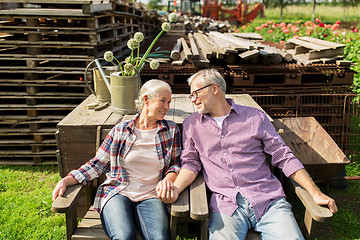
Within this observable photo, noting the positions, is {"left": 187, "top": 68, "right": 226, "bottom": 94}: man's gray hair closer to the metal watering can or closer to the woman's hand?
the metal watering can

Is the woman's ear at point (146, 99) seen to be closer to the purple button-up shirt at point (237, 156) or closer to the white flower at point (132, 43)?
the purple button-up shirt at point (237, 156)

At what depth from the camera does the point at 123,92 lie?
343cm

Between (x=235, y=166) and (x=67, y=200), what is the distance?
1.35 meters

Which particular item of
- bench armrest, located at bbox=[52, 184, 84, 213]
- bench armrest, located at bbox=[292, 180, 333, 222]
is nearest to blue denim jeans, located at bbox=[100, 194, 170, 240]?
bench armrest, located at bbox=[52, 184, 84, 213]

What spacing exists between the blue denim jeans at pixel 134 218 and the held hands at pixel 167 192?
0.15 metres

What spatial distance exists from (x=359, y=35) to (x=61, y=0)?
7.39 m

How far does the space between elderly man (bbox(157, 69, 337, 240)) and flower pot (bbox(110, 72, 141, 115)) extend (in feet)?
2.36

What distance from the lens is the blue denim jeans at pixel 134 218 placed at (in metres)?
2.47

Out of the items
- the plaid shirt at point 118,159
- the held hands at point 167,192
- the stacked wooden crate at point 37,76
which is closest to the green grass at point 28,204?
the stacked wooden crate at point 37,76

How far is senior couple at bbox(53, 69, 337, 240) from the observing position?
2596mm

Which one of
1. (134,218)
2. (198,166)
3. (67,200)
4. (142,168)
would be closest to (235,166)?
(198,166)

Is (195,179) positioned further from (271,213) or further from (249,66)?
(249,66)

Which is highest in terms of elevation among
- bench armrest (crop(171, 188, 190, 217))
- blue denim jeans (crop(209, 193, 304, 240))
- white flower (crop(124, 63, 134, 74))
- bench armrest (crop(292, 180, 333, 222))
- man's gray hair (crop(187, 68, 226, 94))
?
white flower (crop(124, 63, 134, 74))

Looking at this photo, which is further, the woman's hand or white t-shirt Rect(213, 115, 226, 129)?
white t-shirt Rect(213, 115, 226, 129)
